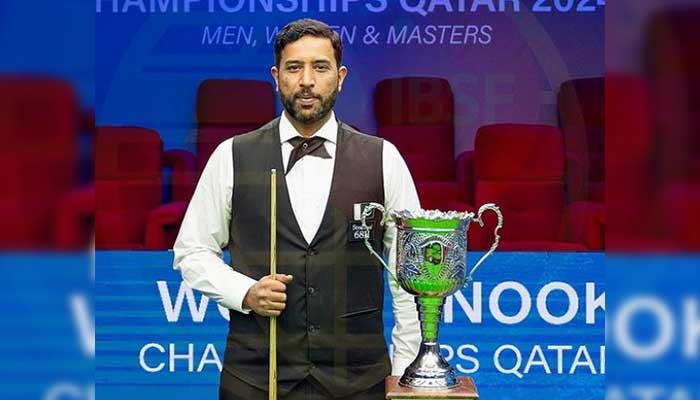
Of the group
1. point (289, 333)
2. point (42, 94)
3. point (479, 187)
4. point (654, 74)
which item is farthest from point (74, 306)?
point (654, 74)

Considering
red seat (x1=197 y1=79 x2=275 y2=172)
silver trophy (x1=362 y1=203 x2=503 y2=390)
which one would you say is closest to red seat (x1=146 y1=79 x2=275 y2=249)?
red seat (x1=197 y1=79 x2=275 y2=172)

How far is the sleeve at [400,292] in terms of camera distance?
3.08 meters

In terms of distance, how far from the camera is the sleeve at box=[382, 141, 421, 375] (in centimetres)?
308

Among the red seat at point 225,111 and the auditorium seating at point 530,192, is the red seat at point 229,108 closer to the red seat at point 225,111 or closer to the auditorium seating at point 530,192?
the red seat at point 225,111

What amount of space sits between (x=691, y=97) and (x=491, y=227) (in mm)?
709

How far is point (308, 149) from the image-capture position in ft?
10.3

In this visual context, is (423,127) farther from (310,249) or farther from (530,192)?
(310,249)

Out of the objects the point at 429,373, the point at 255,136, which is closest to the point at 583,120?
the point at 255,136

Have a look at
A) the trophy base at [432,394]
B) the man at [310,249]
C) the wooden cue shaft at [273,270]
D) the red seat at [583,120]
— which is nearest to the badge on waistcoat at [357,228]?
the man at [310,249]

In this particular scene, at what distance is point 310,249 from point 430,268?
46cm

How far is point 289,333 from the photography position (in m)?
3.12

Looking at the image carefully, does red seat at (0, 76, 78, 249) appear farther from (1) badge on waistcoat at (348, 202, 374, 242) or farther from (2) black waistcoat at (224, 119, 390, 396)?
(1) badge on waistcoat at (348, 202, 374, 242)

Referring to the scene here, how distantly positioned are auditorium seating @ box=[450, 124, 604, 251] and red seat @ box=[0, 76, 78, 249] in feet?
3.87

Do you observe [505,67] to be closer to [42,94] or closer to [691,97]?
[691,97]
